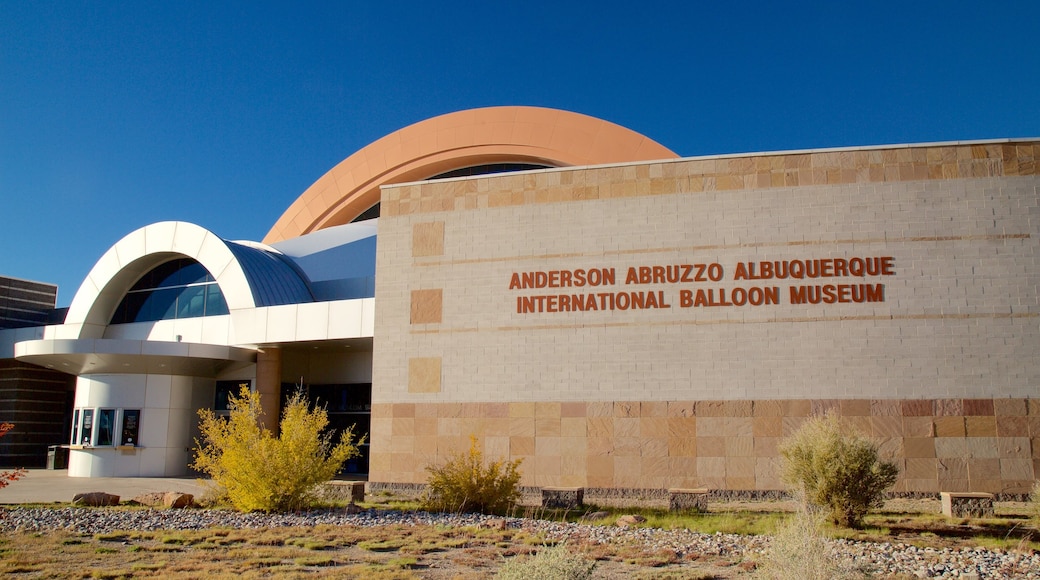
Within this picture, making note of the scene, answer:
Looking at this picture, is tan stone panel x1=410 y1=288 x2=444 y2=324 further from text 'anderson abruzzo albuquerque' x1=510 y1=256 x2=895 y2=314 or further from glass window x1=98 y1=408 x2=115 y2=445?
glass window x1=98 y1=408 x2=115 y2=445

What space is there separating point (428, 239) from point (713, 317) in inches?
263

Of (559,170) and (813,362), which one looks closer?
(813,362)

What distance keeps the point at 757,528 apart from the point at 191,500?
978 centimetres

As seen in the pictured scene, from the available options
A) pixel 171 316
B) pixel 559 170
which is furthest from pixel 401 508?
pixel 171 316

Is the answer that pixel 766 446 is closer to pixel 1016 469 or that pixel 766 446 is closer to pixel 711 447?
pixel 711 447

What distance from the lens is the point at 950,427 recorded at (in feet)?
51.5

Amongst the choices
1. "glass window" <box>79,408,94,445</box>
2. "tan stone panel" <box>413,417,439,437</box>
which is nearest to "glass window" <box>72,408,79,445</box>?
"glass window" <box>79,408,94,445</box>

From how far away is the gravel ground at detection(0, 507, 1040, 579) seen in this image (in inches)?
358

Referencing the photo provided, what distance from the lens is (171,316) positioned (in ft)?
88.6

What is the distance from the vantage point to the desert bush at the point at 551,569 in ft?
21.4

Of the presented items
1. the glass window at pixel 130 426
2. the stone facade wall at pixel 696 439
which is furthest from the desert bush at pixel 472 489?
the glass window at pixel 130 426

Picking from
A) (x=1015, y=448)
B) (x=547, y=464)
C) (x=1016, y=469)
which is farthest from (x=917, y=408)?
(x=547, y=464)

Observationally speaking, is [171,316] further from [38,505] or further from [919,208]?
[919,208]

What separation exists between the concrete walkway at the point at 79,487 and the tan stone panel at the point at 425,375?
15.9 ft
